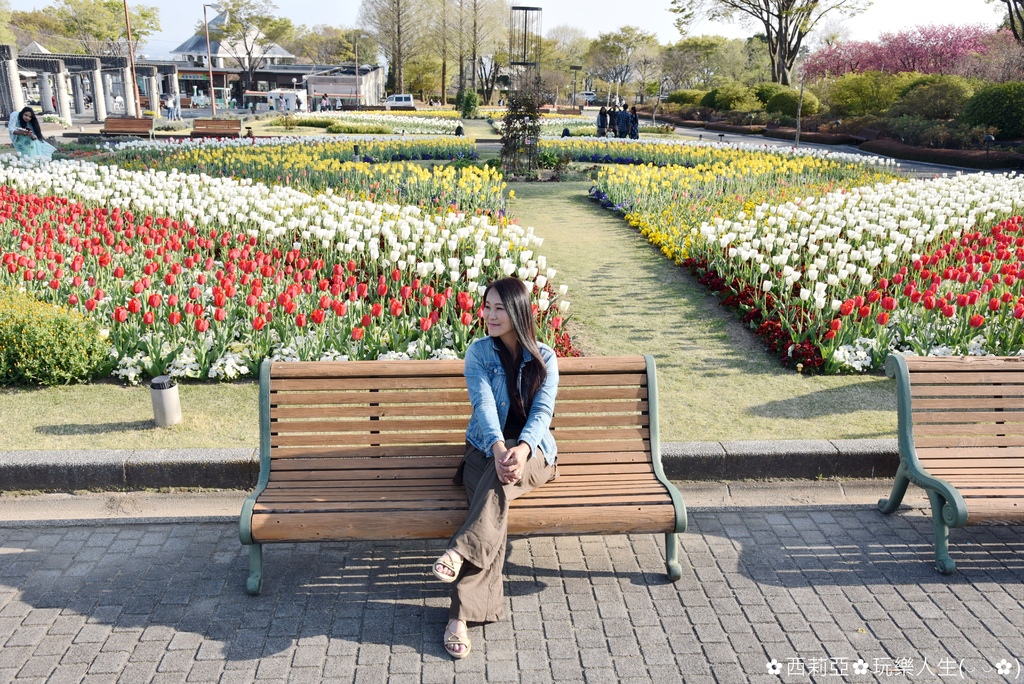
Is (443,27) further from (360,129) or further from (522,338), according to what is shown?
(522,338)

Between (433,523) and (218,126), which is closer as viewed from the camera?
(433,523)

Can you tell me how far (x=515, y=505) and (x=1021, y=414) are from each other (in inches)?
105

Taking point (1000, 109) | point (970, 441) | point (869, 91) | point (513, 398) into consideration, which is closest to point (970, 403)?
point (970, 441)

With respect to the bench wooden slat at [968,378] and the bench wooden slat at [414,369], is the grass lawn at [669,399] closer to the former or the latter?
the bench wooden slat at [968,378]

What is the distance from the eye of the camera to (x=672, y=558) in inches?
144

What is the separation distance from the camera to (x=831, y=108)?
40844 mm

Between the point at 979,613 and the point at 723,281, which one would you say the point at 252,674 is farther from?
the point at 723,281

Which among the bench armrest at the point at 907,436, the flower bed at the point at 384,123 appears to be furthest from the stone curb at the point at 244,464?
the flower bed at the point at 384,123

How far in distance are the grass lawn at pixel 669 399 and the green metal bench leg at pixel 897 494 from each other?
755 mm

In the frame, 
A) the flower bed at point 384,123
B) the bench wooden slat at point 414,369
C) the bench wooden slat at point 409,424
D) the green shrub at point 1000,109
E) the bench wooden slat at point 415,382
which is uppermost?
the green shrub at point 1000,109

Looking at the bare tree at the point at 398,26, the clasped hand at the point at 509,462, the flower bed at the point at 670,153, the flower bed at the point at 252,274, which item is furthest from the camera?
the bare tree at the point at 398,26

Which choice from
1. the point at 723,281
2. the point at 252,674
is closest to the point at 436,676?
the point at 252,674

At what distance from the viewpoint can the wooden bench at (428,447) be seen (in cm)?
353

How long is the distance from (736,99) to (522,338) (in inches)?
1863
